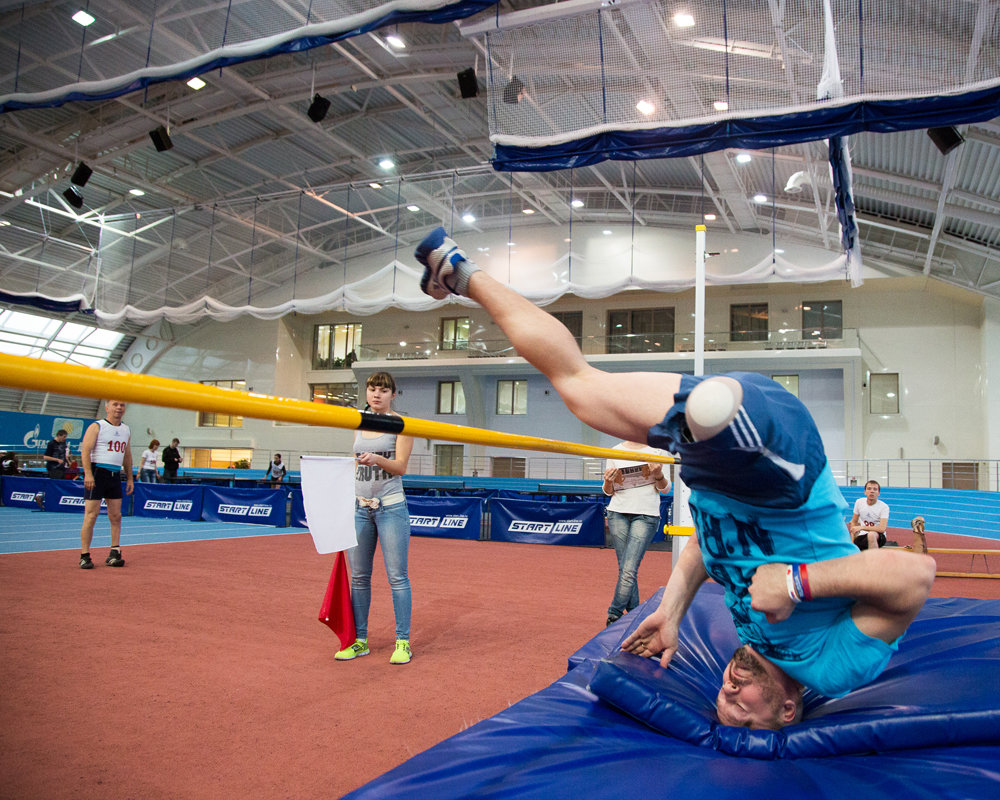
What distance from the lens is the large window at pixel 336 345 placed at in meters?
23.6

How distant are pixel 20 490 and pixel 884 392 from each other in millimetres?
20889

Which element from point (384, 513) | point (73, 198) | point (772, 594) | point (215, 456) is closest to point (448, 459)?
point (215, 456)

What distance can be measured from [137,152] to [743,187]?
1532 centimetres

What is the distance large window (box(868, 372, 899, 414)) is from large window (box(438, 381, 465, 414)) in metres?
12.2

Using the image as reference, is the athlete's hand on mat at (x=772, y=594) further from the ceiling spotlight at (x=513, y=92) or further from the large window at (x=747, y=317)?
the large window at (x=747, y=317)

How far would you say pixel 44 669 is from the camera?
3131mm

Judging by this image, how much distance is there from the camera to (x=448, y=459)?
69.6ft

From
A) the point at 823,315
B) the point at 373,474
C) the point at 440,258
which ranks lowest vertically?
the point at 373,474

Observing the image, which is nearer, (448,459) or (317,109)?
(317,109)

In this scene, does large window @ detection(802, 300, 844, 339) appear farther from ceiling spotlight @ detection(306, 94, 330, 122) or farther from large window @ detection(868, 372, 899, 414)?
ceiling spotlight @ detection(306, 94, 330, 122)

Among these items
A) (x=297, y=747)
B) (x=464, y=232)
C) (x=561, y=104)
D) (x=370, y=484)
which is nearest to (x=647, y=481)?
(x=370, y=484)

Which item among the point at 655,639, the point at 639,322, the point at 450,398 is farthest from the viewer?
the point at 450,398

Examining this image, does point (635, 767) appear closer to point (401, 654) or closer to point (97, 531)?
point (401, 654)

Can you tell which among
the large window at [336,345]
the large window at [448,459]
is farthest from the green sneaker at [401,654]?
the large window at [336,345]
